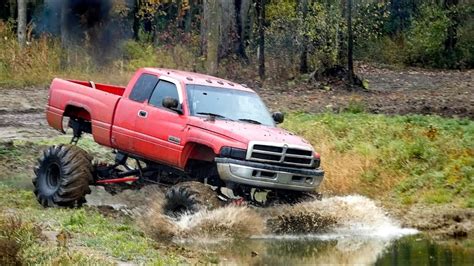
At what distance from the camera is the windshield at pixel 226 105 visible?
16.5 metres

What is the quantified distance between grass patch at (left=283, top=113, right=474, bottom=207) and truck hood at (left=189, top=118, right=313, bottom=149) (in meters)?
3.30

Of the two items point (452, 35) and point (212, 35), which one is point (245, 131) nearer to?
point (212, 35)

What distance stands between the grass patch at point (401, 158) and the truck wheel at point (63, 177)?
193 inches

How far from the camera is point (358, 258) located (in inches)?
515

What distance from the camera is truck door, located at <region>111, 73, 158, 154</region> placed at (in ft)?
55.6

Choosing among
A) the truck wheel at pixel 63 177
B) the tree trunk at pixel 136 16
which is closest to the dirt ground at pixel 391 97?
the truck wheel at pixel 63 177

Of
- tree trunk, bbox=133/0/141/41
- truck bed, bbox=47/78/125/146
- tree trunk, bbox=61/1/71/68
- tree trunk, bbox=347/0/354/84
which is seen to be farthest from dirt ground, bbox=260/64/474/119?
tree trunk, bbox=133/0/141/41

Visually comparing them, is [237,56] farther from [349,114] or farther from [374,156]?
[374,156]

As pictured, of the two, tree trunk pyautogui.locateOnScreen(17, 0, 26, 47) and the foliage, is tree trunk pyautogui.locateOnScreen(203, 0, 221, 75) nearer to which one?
tree trunk pyautogui.locateOnScreen(17, 0, 26, 47)

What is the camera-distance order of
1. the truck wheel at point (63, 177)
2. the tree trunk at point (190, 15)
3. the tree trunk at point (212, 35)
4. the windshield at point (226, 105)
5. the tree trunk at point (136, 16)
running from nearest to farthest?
the windshield at point (226, 105)
the truck wheel at point (63, 177)
the tree trunk at point (212, 35)
the tree trunk at point (136, 16)
the tree trunk at point (190, 15)

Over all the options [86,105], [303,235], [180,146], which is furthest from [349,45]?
[303,235]

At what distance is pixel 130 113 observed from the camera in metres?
17.0

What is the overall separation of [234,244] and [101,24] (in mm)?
29101

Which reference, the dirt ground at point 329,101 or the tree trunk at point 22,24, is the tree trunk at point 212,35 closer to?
the dirt ground at point 329,101
